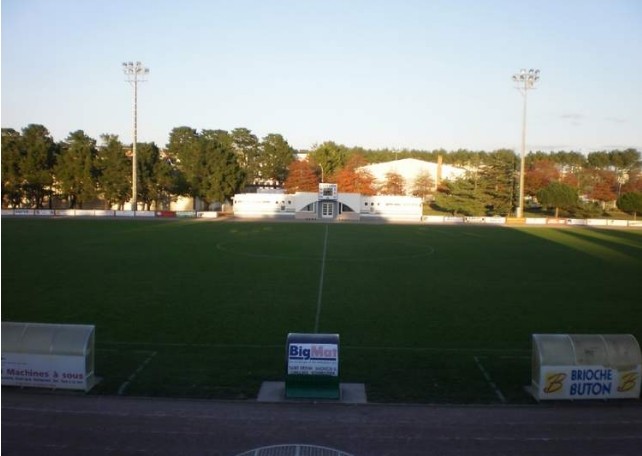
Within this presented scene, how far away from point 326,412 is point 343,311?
9.70m

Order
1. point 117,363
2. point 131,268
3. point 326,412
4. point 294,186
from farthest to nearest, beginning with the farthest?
1. point 294,186
2. point 131,268
3. point 117,363
4. point 326,412

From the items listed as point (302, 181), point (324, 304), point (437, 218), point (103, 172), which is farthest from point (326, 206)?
point (324, 304)

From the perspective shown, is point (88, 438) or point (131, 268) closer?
point (88, 438)

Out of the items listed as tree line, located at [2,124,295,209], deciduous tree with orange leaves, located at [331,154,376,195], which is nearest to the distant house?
deciduous tree with orange leaves, located at [331,154,376,195]

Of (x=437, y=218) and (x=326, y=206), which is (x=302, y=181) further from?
(x=437, y=218)

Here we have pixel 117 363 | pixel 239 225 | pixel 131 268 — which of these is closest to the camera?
pixel 117 363

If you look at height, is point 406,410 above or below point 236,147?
below

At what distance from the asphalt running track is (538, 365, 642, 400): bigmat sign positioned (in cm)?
23

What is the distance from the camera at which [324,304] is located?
22.6 meters

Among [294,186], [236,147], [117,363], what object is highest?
[236,147]

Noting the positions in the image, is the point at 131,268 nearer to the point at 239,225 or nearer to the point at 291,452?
the point at 291,452

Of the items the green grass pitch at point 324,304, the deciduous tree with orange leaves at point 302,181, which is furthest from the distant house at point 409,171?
the green grass pitch at point 324,304

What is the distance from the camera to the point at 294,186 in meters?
102

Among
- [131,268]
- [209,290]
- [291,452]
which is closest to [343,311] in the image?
[209,290]
